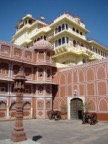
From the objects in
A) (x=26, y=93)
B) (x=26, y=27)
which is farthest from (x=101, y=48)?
(x=26, y=93)

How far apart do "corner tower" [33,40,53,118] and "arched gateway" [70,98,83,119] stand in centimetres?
371

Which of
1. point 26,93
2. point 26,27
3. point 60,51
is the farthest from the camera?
point 26,27

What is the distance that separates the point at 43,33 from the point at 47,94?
49.0 ft

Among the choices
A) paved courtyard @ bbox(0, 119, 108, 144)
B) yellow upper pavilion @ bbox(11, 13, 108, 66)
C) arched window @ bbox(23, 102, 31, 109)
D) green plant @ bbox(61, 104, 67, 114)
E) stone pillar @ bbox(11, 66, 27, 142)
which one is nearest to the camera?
stone pillar @ bbox(11, 66, 27, 142)

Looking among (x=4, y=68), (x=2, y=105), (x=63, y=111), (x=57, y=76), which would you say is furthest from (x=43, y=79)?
(x=2, y=105)

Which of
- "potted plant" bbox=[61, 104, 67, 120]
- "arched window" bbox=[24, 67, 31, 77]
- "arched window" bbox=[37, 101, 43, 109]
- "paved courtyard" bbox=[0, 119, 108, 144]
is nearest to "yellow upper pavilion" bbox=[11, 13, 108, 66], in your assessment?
"arched window" bbox=[24, 67, 31, 77]

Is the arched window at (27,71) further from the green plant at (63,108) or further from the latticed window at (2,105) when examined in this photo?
the green plant at (63,108)

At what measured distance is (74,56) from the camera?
3134cm

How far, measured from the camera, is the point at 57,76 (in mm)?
26734

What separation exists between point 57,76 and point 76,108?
607cm

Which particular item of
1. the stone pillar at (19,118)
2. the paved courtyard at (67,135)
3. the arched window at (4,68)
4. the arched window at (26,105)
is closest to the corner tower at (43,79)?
the arched window at (26,105)

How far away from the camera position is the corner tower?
989 inches

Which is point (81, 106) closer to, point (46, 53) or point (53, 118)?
point (53, 118)

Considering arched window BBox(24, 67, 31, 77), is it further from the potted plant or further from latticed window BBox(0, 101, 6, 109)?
the potted plant
